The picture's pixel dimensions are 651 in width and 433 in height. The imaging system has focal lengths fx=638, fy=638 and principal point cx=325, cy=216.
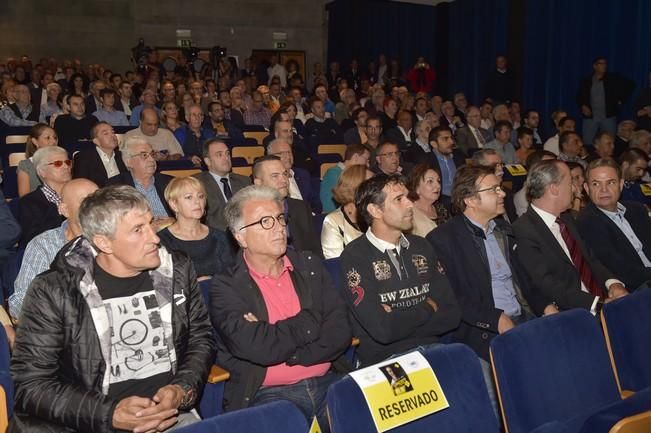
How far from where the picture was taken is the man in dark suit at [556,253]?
3398 millimetres

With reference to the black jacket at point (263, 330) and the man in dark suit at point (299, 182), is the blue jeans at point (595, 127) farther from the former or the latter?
the black jacket at point (263, 330)

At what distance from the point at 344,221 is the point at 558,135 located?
5466 mm

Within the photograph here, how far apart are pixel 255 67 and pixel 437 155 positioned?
32.9 ft

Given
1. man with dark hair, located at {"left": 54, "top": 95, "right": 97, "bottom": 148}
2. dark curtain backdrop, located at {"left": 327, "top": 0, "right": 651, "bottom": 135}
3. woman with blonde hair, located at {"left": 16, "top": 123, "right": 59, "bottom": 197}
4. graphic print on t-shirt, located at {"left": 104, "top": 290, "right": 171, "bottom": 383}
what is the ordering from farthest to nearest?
dark curtain backdrop, located at {"left": 327, "top": 0, "right": 651, "bottom": 135}, man with dark hair, located at {"left": 54, "top": 95, "right": 97, "bottom": 148}, woman with blonde hair, located at {"left": 16, "top": 123, "right": 59, "bottom": 197}, graphic print on t-shirt, located at {"left": 104, "top": 290, "right": 171, "bottom": 383}

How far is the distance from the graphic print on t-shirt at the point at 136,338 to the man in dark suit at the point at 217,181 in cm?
242

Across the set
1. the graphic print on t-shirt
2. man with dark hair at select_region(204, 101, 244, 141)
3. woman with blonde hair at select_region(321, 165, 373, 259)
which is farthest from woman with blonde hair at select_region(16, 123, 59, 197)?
Answer: man with dark hair at select_region(204, 101, 244, 141)

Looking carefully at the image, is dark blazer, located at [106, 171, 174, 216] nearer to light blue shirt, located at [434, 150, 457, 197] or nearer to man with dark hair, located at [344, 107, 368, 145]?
light blue shirt, located at [434, 150, 457, 197]

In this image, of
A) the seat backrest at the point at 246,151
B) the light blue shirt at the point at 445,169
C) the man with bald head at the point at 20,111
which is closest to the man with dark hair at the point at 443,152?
the light blue shirt at the point at 445,169

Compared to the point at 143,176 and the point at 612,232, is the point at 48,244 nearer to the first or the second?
the point at 143,176

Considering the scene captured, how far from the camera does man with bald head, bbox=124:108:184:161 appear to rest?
7002mm

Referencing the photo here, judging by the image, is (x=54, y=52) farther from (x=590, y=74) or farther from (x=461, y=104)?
(x=590, y=74)

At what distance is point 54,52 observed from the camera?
55.3 ft

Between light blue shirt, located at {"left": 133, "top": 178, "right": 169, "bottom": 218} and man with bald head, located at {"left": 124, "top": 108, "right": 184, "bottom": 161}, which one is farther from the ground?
man with bald head, located at {"left": 124, "top": 108, "right": 184, "bottom": 161}

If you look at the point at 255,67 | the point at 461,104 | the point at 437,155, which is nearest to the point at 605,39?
the point at 461,104
